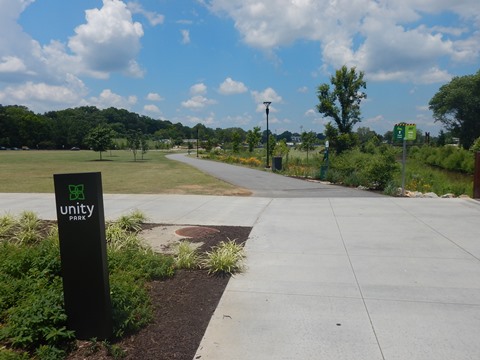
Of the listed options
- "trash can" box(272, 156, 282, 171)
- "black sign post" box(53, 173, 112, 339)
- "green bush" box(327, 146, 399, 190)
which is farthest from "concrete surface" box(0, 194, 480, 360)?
"trash can" box(272, 156, 282, 171)

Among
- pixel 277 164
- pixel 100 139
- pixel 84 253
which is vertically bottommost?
pixel 277 164

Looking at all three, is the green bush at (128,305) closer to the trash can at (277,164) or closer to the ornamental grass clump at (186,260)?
the ornamental grass clump at (186,260)

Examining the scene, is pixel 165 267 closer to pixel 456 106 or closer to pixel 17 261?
pixel 17 261

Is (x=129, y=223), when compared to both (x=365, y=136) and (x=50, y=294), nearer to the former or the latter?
(x=50, y=294)

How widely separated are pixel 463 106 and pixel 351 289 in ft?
273

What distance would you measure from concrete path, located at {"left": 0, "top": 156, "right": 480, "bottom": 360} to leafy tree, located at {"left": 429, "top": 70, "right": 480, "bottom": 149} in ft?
250

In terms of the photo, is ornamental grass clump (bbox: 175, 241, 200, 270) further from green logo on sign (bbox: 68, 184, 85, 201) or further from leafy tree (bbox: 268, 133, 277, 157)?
leafy tree (bbox: 268, 133, 277, 157)

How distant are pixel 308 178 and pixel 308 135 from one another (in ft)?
101

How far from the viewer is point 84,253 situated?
3.12m

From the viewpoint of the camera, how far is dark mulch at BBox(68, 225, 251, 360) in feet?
10.3

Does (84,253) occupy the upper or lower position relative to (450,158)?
upper

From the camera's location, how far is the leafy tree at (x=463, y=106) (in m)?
72.7

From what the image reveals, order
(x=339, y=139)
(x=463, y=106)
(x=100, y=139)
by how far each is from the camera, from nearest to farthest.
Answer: (x=339, y=139), (x=100, y=139), (x=463, y=106)

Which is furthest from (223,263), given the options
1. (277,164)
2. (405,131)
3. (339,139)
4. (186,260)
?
(277,164)
